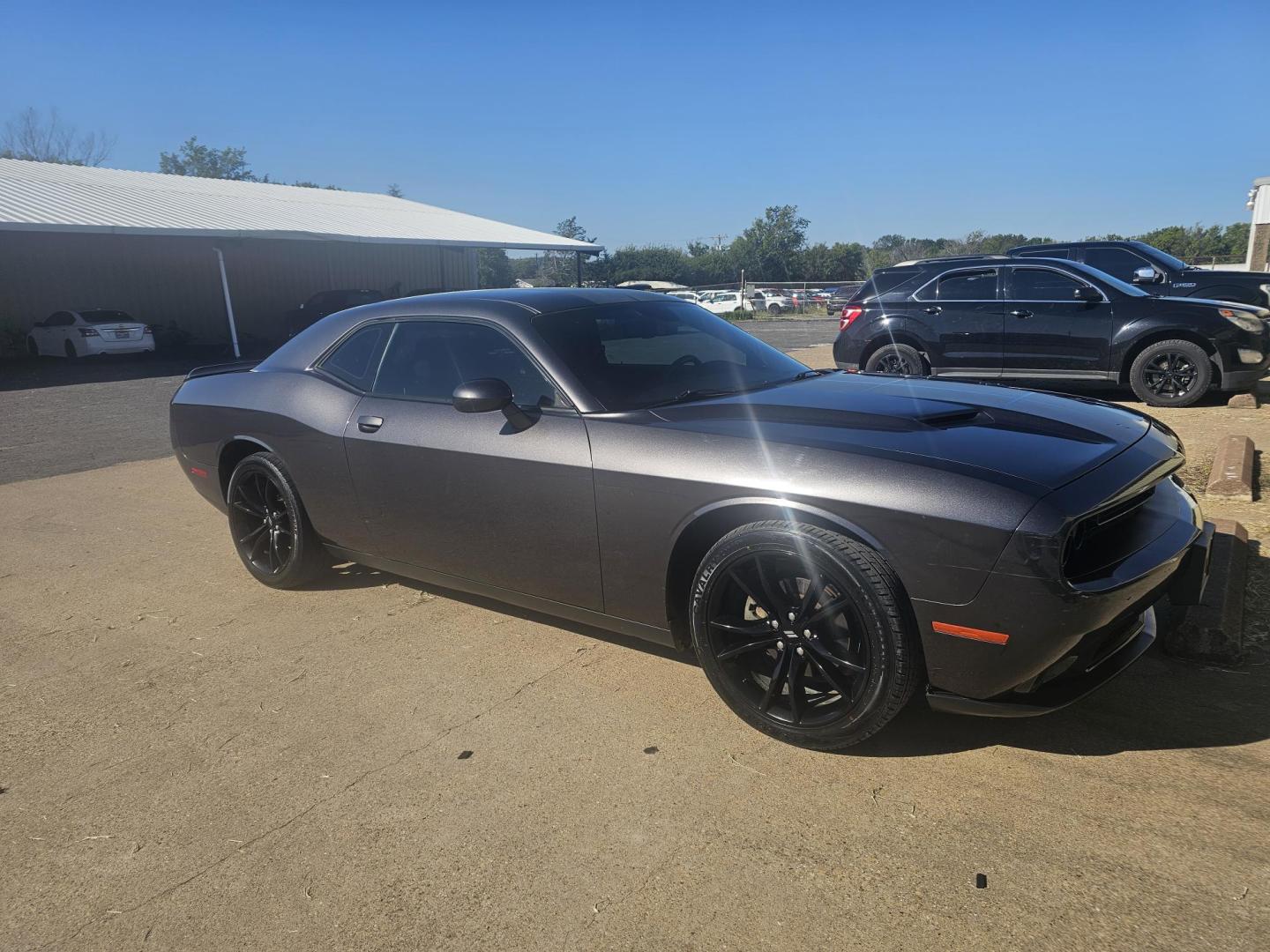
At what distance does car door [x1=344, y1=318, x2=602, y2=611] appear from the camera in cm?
321

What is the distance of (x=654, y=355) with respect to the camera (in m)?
3.66

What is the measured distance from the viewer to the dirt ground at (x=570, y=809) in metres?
2.06

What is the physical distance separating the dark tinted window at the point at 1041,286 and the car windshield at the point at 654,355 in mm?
6051

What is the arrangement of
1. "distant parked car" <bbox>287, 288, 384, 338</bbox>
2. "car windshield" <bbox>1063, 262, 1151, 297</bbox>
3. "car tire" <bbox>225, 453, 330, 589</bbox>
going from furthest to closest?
"distant parked car" <bbox>287, 288, 384, 338</bbox>
"car windshield" <bbox>1063, 262, 1151, 297</bbox>
"car tire" <bbox>225, 453, 330, 589</bbox>

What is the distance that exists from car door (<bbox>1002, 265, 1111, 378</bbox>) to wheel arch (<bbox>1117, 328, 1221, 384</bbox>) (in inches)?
8.0

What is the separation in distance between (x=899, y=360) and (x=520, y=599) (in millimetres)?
7143

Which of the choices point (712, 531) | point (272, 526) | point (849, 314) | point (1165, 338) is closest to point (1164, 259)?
point (1165, 338)

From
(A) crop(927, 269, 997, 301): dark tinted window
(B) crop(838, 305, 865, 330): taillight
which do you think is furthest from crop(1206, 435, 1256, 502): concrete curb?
(B) crop(838, 305, 865, 330): taillight

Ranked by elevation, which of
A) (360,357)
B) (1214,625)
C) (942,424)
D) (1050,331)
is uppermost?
(360,357)

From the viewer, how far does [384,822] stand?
2.50 metres

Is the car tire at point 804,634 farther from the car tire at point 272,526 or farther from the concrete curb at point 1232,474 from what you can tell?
the concrete curb at point 1232,474

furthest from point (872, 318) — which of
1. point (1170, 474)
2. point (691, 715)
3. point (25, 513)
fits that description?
point (25, 513)

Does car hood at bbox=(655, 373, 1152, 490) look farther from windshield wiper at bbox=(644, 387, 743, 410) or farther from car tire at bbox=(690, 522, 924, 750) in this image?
car tire at bbox=(690, 522, 924, 750)

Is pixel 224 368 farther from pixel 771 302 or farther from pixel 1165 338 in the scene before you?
pixel 771 302
